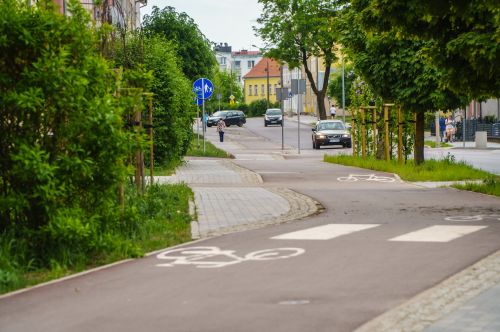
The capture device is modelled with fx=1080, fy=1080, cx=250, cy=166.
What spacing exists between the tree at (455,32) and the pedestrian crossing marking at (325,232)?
13.6 feet

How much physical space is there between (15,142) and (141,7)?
2960 inches

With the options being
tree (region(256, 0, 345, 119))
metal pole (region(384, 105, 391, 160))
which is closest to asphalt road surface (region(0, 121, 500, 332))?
metal pole (region(384, 105, 391, 160))

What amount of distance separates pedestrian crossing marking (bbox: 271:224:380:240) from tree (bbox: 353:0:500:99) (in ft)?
13.6

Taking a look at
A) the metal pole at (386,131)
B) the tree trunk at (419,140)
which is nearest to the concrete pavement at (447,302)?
the tree trunk at (419,140)

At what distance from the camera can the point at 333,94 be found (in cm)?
10488

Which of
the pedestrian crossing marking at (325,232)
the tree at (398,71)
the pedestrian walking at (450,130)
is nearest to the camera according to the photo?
the pedestrian crossing marking at (325,232)

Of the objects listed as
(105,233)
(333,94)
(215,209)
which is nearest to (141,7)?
(333,94)

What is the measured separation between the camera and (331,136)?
Result: 5853 centimetres

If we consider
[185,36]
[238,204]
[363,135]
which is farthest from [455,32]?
[185,36]

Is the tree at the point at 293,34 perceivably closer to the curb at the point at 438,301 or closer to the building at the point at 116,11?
the building at the point at 116,11

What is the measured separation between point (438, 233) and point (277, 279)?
429 centimetres

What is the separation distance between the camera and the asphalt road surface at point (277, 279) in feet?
24.4

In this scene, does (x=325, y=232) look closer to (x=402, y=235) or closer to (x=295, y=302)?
(x=402, y=235)

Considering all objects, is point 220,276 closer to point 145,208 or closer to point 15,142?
point 15,142
